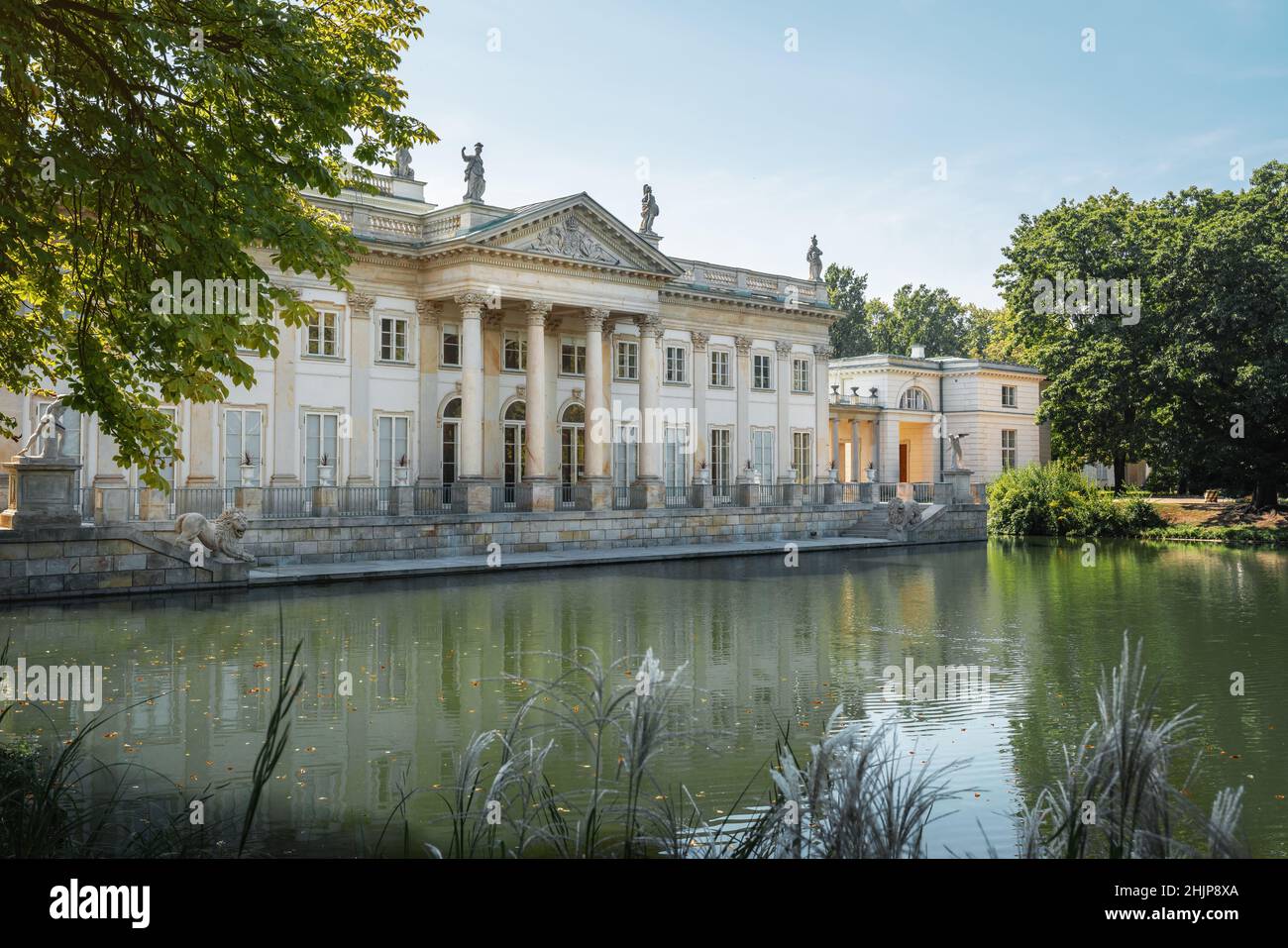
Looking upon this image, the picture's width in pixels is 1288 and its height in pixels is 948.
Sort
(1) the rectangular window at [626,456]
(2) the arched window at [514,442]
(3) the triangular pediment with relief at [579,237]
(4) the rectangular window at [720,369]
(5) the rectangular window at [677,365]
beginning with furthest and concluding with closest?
(4) the rectangular window at [720,369] → (5) the rectangular window at [677,365] → (1) the rectangular window at [626,456] → (2) the arched window at [514,442] → (3) the triangular pediment with relief at [579,237]

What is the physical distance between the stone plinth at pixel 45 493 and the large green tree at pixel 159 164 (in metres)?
10.5

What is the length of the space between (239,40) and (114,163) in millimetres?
1497

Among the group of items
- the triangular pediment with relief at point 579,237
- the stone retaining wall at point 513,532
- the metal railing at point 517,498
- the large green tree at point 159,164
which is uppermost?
the triangular pediment with relief at point 579,237

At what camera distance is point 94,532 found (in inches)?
813

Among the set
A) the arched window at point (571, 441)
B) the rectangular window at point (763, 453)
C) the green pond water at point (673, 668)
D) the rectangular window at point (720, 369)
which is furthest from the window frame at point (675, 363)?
the green pond water at point (673, 668)

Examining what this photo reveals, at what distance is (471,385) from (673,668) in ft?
68.1

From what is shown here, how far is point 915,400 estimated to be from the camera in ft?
195

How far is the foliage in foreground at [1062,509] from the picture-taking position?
46.4 metres

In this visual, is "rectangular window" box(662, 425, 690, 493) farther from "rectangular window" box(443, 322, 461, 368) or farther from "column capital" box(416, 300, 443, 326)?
"column capital" box(416, 300, 443, 326)

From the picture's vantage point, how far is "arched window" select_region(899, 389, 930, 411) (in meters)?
58.9

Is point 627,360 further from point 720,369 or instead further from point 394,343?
point 394,343

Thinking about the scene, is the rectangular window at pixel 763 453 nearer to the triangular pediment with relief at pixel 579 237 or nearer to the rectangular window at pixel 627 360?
the rectangular window at pixel 627 360

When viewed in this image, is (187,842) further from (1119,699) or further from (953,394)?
(953,394)

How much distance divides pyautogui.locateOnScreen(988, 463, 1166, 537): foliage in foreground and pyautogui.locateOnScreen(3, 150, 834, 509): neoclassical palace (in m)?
12.9
